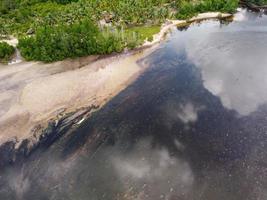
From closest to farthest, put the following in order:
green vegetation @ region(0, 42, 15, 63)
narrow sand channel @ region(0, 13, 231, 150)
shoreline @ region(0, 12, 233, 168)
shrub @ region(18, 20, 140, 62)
→ shoreline @ region(0, 12, 233, 168)
narrow sand channel @ region(0, 13, 231, 150)
shrub @ region(18, 20, 140, 62)
green vegetation @ region(0, 42, 15, 63)

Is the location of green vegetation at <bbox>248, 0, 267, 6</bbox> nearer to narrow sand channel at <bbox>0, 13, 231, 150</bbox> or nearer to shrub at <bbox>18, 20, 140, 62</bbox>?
narrow sand channel at <bbox>0, 13, 231, 150</bbox>

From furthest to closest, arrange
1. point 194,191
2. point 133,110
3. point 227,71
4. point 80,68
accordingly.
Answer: point 80,68
point 227,71
point 133,110
point 194,191

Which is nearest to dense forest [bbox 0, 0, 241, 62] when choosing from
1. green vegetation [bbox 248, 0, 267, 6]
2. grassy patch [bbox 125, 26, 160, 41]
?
grassy patch [bbox 125, 26, 160, 41]

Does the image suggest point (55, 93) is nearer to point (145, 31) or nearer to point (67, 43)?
point (67, 43)

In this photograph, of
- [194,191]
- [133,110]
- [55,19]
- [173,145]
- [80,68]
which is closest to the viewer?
[194,191]

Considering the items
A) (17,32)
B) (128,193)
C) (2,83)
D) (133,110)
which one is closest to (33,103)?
(2,83)

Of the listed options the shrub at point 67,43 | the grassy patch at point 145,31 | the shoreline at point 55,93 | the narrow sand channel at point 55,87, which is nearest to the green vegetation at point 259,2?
the grassy patch at point 145,31

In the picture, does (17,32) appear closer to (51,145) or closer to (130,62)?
(130,62)
